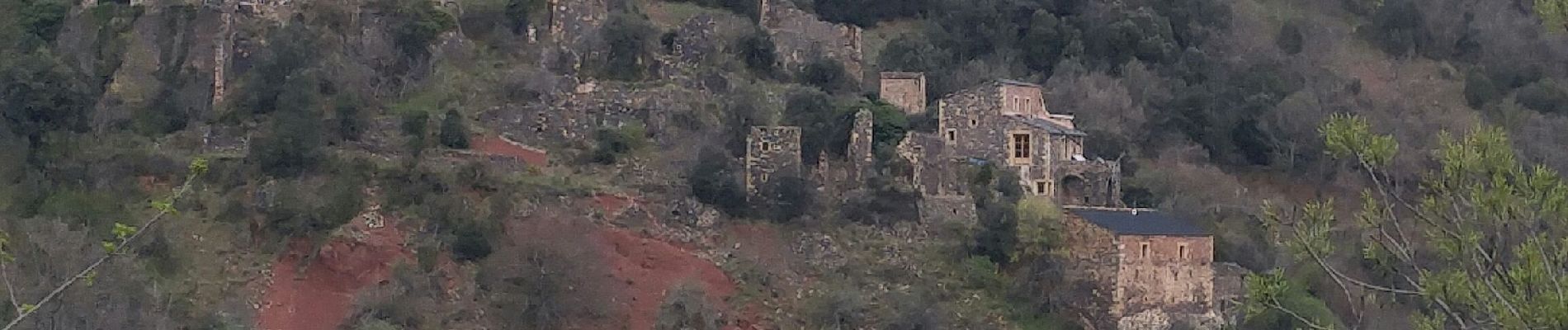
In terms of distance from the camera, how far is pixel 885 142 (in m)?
37.9

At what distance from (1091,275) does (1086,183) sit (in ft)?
11.6

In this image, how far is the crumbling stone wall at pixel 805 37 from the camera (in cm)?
4406

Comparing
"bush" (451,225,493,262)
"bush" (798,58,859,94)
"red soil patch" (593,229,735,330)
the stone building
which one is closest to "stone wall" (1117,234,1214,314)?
the stone building

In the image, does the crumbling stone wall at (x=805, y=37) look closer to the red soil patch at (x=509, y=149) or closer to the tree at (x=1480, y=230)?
the red soil patch at (x=509, y=149)

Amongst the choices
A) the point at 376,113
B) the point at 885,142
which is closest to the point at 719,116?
the point at 885,142

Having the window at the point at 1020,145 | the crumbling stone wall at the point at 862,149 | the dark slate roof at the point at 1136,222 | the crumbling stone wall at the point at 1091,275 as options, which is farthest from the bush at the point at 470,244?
the dark slate roof at the point at 1136,222

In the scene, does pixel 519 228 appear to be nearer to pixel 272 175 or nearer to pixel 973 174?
pixel 272 175

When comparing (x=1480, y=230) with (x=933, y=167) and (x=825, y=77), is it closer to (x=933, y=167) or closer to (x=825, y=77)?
(x=933, y=167)

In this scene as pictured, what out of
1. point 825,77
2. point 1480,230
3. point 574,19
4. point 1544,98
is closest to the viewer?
point 1480,230

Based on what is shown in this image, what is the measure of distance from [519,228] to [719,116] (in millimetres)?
6481

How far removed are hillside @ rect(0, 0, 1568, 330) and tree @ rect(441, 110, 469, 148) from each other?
0.19ft

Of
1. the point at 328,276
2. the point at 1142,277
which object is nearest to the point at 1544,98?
the point at 1142,277

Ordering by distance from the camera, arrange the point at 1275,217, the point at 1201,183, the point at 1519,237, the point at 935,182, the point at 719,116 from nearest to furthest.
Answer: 1. the point at 1519,237
2. the point at 1275,217
3. the point at 935,182
4. the point at 719,116
5. the point at 1201,183

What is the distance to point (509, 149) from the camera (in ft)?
125
